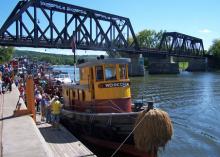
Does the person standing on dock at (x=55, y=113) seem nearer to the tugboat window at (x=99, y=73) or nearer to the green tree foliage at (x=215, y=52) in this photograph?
the tugboat window at (x=99, y=73)

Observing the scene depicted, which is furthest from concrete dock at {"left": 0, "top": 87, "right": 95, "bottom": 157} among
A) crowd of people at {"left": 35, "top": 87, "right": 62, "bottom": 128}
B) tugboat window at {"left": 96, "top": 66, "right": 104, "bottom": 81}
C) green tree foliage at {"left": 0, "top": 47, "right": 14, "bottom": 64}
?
green tree foliage at {"left": 0, "top": 47, "right": 14, "bottom": 64}

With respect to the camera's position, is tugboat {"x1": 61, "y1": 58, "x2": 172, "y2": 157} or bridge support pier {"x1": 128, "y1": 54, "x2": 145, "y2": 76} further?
bridge support pier {"x1": 128, "y1": 54, "x2": 145, "y2": 76}

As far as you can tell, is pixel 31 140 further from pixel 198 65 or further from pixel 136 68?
pixel 198 65

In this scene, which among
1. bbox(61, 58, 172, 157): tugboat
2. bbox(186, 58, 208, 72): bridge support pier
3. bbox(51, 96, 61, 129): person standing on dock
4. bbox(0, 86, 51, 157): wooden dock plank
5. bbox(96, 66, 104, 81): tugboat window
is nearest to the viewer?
bbox(0, 86, 51, 157): wooden dock plank

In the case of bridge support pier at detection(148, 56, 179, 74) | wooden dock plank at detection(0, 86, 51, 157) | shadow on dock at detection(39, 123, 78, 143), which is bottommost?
shadow on dock at detection(39, 123, 78, 143)

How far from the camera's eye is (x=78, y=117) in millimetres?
21516

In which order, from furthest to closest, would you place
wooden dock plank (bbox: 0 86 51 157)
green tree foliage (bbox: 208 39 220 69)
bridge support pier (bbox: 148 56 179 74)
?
1. green tree foliage (bbox: 208 39 220 69)
2. bridge support pier (bbox: 148 56 179 74)
3. wooden dock plank (bbox: 0 86 51 157)

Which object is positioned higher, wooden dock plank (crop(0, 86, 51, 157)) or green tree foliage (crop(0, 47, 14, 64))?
green tree foliage (crop(0, 47, 14, 64))

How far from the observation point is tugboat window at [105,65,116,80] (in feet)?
65.7

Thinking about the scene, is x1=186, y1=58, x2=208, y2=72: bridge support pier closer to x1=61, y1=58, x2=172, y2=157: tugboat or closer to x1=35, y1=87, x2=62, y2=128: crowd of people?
x1=35, y1=87, x2=62, y2=128: crowd of people

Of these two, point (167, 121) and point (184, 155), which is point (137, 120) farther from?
point (184, 155)

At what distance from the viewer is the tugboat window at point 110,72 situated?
20.0 m

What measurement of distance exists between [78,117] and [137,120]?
534cm

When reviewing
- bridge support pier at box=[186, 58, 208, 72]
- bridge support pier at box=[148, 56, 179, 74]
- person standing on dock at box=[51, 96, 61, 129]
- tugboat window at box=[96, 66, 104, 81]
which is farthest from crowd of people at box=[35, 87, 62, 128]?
bridge support pier at box=[186, 58, 208, 72]
